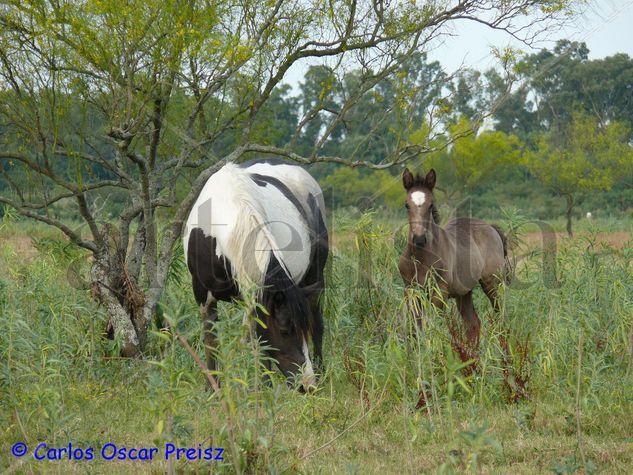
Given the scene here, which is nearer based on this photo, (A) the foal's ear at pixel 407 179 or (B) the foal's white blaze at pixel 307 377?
(B) the foal's white blaze at pixel 307 377

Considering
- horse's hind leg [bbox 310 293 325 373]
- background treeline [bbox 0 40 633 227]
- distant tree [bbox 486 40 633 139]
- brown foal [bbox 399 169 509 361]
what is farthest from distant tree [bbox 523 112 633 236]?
horse's hind leg [bbox 310 293 325 373]

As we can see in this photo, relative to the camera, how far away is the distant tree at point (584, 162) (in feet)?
106

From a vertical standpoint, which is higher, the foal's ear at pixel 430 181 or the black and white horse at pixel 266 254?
the foal's ear at pixel 430 181

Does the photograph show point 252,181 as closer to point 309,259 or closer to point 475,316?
point 309,259

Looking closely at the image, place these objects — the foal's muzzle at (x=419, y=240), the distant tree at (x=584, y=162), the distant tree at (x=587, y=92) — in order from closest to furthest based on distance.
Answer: the foal's muzzle at (x=419, y=240), the distant tree at (x=584, y=162), the distant tree at (x=587, y=92)

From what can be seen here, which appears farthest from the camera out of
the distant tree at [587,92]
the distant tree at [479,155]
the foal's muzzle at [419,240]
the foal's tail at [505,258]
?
the distant tree at [587,92]

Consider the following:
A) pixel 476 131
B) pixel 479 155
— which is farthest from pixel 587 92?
pixel 476 131

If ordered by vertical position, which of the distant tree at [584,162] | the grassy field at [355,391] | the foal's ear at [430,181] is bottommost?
the grassy field at [355,391]

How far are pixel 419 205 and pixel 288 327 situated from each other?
1.99m

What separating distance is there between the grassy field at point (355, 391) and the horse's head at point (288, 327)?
0.26 metres

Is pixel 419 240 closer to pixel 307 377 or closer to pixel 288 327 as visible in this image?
pixel 288 327

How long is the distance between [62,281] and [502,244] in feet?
15.2

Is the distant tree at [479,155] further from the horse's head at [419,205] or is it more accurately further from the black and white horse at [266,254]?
the black and white horse at [266,254]

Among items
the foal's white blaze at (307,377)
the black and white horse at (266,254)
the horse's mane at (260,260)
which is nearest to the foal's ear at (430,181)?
the black and white horse at (266,254)
